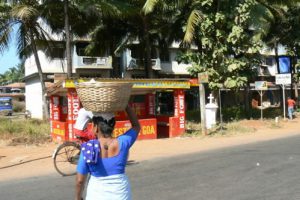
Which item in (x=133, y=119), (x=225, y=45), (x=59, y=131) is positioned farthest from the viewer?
(x=225, y=45)

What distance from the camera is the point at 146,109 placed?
21547 millimetres

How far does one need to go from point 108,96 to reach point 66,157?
7.80 metres

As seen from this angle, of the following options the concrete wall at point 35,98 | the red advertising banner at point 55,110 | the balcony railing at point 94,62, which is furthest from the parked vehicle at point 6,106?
the red advertising banner at point 55,110

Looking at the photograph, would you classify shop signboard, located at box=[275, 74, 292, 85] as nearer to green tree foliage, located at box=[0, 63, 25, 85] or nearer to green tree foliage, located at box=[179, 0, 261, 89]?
green tree foliage, located at box=[179, 0, 261, 89]

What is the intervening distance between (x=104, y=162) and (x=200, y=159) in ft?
30.5

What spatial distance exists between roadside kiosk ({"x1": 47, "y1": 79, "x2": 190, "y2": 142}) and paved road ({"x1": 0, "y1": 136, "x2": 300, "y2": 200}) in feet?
17.2

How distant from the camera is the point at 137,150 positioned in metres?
15.9

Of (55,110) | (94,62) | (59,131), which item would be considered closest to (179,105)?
(59,131)

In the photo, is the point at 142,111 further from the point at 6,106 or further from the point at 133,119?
the point at 6,106

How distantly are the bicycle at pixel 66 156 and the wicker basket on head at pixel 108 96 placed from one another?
738 cm

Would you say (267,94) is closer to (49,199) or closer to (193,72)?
(193,72)

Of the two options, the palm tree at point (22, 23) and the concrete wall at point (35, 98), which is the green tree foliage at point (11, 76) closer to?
the concrete wall at point (35, 98)

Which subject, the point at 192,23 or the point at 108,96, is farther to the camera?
the point at 192,23

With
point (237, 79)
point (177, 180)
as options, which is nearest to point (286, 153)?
point (177, 180)
